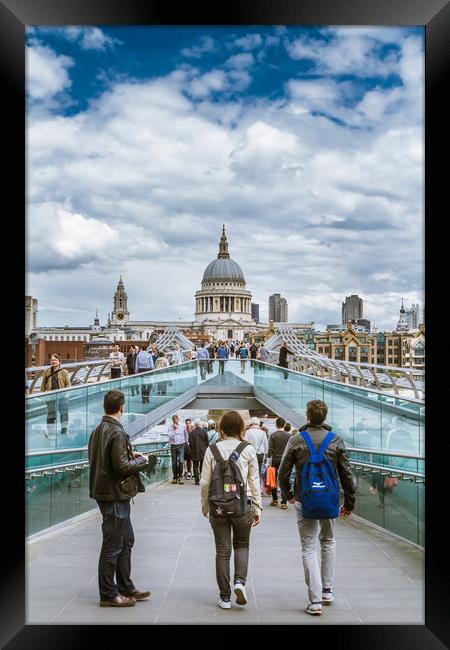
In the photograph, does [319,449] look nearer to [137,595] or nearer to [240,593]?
[240,593]

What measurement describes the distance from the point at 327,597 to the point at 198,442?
7554 millimetres

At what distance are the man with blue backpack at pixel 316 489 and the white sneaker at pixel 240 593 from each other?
41cm

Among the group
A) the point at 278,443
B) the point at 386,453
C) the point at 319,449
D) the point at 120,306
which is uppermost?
the point at 120,306

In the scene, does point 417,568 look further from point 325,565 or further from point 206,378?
point 206,378

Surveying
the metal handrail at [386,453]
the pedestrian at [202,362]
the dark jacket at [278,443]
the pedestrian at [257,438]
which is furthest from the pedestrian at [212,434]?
the pedestrian at [202,362]

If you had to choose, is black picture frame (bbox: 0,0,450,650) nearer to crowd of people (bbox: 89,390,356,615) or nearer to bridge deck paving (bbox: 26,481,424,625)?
bridge deck paving (bbox: 26,481,424,625)

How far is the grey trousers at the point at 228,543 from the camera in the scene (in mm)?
5328

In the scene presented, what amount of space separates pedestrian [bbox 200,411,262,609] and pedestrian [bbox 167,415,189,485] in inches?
309

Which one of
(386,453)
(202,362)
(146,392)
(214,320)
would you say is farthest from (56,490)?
(214,320)

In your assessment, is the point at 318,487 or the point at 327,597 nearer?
the point at 318,487

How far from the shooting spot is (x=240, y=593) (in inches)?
209

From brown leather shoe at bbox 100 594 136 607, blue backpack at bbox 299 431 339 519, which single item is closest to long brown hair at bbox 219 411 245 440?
blue backpack at bbox 299 431 339 519

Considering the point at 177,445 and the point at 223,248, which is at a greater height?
the point at 223,248
